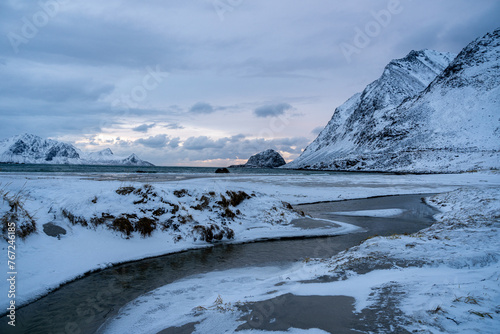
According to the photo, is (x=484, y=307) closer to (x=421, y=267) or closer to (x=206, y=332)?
(x=421, y=267)

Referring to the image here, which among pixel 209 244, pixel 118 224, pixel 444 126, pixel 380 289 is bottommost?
pixel 209 244

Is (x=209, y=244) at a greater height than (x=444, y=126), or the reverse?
(x=444, y=126)

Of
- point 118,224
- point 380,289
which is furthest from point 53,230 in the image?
point 380,289

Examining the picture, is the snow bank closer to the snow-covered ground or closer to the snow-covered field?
the snow-covered field

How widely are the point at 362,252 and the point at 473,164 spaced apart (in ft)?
316

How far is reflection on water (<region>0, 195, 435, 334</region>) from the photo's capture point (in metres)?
5.18

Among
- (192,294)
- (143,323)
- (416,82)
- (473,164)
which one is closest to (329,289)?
(192,294)

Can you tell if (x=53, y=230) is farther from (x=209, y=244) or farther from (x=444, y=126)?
(x=444, y=126)

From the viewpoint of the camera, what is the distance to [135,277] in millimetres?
7320

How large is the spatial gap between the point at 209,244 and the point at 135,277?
358 cm

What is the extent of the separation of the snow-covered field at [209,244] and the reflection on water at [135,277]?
1.42 feet

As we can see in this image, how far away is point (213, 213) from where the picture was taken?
12.3 metres

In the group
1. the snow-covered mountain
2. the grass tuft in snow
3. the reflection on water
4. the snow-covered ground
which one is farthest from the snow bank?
the snow-covered mountain

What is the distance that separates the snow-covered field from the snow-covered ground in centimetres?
3
